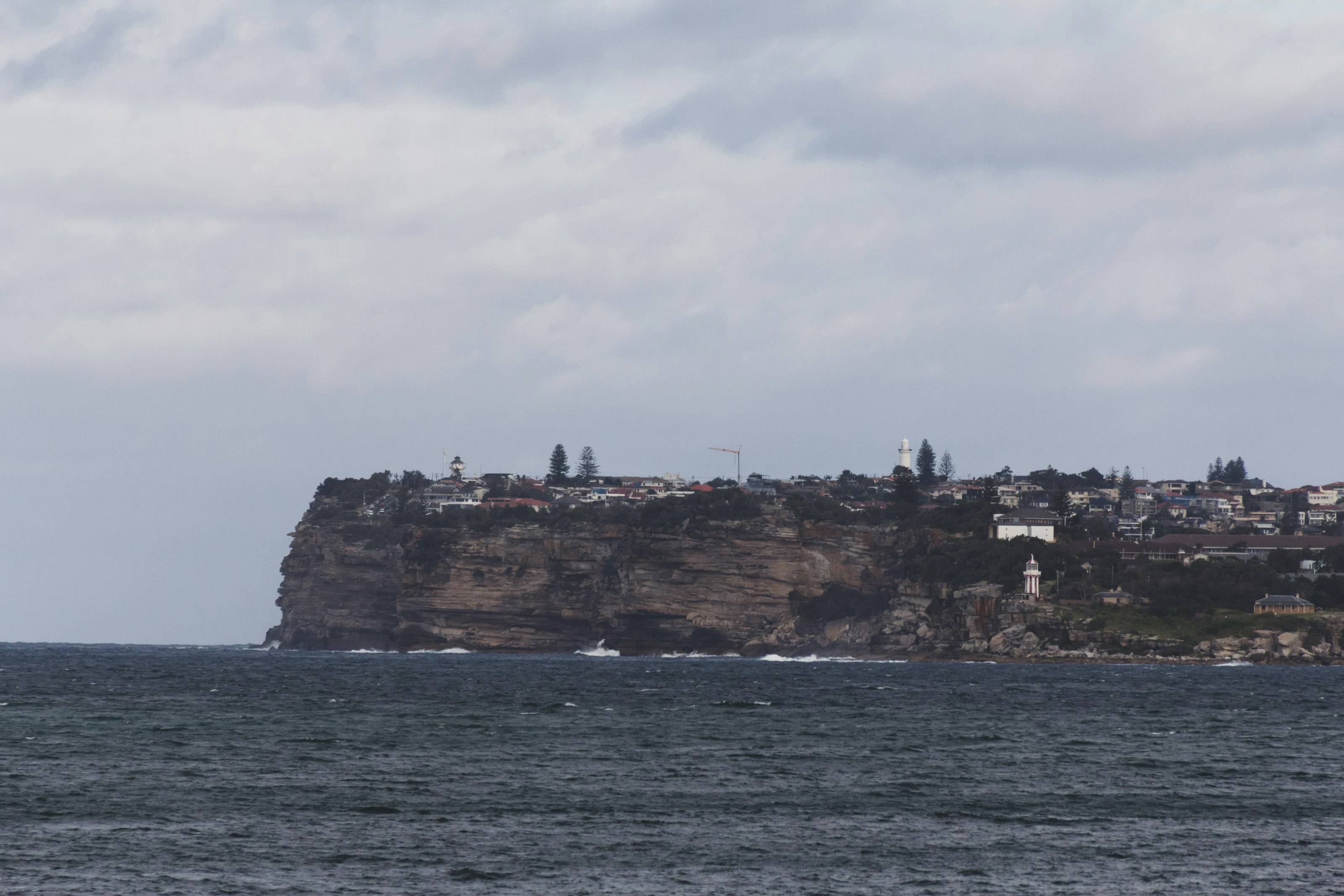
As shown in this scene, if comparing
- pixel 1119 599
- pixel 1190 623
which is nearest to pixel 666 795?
pixel 1190 623

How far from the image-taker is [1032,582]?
189 m

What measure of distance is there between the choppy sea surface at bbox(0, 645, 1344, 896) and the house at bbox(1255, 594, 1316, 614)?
251ft

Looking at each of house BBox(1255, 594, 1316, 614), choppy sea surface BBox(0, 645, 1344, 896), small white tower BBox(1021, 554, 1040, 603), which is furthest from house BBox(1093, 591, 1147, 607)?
choppy sea surface BBox(0, 645, 1344, 896)

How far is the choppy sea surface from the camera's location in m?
38.1

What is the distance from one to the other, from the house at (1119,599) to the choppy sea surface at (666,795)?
3178 inches

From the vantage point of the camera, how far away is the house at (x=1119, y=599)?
185 m

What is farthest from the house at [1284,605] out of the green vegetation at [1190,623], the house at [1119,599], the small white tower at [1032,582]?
the small white tower at [1032,582]

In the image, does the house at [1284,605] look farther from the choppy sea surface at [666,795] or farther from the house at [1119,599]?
the choppy sea surface at [666,795]

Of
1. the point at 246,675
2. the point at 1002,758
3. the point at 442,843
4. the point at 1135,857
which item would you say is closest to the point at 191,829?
A: the point at 442,843

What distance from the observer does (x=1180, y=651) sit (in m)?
171

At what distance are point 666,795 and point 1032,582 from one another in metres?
144

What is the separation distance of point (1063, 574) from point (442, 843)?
165314 millimetres

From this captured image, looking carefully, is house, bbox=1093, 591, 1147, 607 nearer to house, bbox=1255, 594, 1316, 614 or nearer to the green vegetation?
the green vegetation

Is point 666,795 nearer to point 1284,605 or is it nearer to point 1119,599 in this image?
point 1119,599
